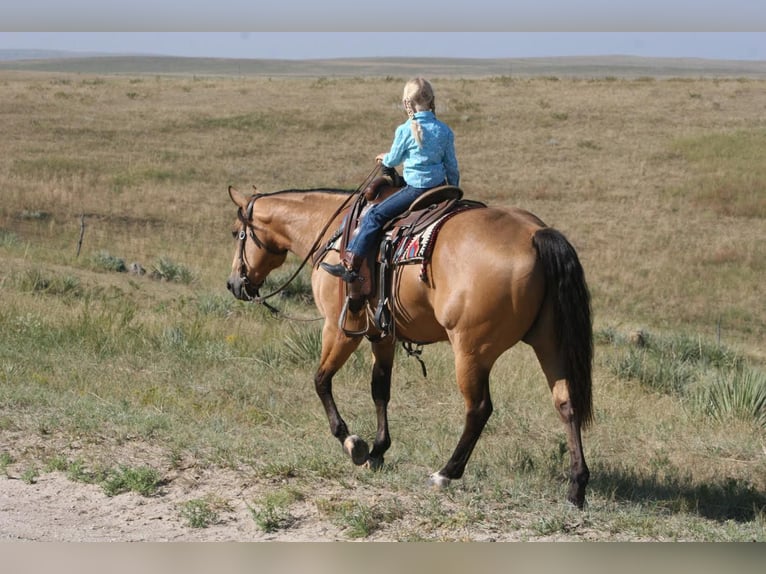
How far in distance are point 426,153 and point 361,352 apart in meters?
4.82

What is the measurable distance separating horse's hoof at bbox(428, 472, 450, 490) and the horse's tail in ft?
3.13

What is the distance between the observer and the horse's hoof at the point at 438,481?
6.17 m

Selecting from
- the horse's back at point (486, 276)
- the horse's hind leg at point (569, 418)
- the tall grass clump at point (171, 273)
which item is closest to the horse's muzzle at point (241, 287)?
the horse's back at point (486, 276)

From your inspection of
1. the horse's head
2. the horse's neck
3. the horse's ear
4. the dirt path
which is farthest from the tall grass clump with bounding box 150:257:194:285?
the dirt path

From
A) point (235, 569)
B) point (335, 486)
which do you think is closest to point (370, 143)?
point (335, 486)

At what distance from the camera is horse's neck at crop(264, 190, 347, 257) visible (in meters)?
8.12

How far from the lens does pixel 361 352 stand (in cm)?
1139

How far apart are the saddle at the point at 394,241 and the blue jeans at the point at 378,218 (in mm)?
52

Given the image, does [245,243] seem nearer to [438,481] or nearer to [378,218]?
Answer: [378,218]

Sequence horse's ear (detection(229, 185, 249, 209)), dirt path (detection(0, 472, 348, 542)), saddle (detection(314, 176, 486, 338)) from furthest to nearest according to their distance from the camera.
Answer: horse's ear (detection(229, 185, 249, 209)) → saddle (detection(314, 176, 486, 338)) → dirt path (detection(0, 472, 348, 542))

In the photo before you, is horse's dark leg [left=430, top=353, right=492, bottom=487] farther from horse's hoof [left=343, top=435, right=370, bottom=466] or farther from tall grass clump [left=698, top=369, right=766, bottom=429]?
tall grass clump [left=698, top=369, right=766, bottom=429]

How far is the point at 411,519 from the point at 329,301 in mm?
2431

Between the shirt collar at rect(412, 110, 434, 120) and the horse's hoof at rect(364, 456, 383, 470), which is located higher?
the shirt collar at rect(412, 110, 434, 120)

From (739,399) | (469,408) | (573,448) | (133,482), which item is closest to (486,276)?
(469,408)
